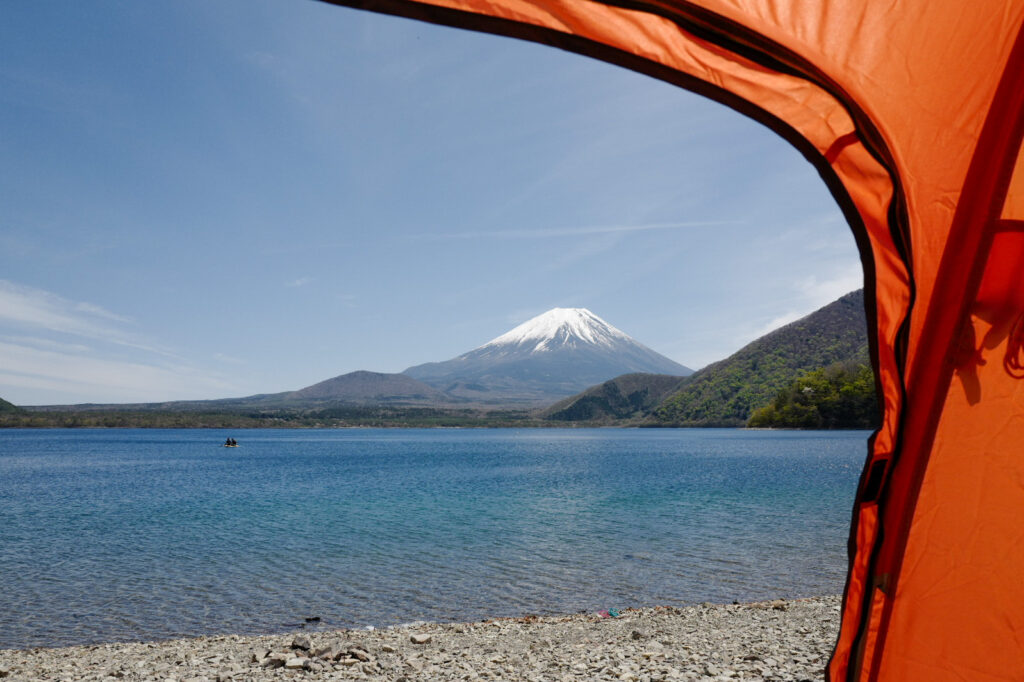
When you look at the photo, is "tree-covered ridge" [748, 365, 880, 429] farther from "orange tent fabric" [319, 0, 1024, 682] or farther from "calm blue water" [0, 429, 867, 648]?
"orange tent fabric" [319, 0, 1024, 682]

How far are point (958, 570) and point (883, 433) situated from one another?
705 mm

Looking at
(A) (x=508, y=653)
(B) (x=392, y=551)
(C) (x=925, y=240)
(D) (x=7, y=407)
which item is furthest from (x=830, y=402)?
(D) (x=7, y=407)

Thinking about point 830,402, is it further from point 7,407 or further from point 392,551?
point 7,407

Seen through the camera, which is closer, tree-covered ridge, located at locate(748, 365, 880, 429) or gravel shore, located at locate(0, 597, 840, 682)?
gravel shore, located at locate(0, 597, 840, 682)

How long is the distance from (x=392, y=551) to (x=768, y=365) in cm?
14150

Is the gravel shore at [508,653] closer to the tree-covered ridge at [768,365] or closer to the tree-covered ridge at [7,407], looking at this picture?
the tree-covered ridge at [768,365]

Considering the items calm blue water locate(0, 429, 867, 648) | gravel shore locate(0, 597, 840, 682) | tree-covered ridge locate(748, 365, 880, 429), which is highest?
tree-covered ridge locate(748, 365, 880, 429)

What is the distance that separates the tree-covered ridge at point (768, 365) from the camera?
135500 mm

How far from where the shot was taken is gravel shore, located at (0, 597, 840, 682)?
6867 mm

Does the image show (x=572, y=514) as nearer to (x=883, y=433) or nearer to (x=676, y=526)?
(x=676, y=526)

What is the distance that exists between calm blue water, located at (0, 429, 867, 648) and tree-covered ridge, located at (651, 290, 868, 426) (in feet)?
358

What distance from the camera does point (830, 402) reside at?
100875 mm

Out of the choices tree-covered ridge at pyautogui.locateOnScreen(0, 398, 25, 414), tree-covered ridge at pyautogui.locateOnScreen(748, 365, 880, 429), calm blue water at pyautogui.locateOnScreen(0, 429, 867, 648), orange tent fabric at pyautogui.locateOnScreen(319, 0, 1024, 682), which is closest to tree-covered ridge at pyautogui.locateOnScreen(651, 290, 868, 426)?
tree-covered ridge at pyautogui.locateOnScreen(748, 365, 880, 429)

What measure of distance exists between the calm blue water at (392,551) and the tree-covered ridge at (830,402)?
71749 millimetres
